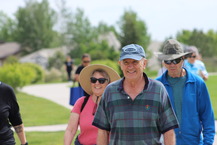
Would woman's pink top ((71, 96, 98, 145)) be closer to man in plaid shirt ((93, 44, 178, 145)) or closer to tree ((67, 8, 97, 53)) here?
man in plaid shirt ((93, 44, 178, 145))

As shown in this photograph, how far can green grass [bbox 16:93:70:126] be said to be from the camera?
12.5m

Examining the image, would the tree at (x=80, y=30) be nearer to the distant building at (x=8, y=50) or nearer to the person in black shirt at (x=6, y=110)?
the distant building at (x=8, y=50)

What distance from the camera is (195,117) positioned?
13.5 ft

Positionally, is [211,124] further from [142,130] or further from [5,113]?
[5,113]

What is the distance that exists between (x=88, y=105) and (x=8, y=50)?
261ft

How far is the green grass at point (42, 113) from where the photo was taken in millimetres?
12491

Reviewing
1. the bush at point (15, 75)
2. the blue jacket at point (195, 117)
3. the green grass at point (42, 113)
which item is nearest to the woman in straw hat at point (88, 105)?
the blue jacket at point (195, 117)

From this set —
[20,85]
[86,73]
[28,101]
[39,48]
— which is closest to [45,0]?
[39,48]

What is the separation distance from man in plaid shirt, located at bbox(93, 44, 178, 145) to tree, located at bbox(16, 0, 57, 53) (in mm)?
80630

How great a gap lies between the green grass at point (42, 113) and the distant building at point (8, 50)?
63024 millimetres

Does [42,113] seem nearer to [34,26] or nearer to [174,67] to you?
[174,67]

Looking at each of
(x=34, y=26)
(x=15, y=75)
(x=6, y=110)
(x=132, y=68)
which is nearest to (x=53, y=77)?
(x=15, y=75)

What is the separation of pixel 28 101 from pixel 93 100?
1519cm

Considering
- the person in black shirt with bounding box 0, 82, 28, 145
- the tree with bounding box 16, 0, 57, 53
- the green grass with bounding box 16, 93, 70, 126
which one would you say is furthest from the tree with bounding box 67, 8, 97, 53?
the person in black shirt with bounding box 0, 82, 28, 145
